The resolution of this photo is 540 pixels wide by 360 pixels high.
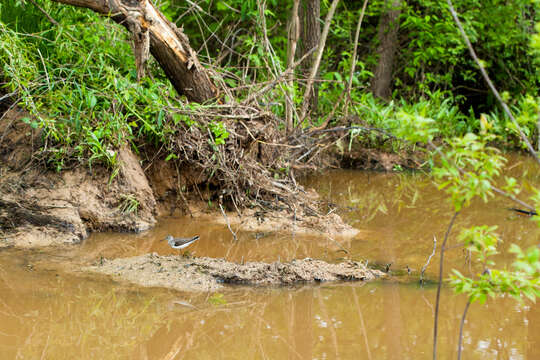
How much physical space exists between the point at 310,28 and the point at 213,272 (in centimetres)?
447

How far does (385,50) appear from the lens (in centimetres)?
928

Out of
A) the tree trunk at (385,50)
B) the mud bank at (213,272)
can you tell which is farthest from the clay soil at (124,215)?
the tree trunk at (385,50)

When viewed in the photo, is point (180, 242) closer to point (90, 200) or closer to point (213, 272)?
point (213, 272)

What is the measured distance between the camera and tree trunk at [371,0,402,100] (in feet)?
30.2

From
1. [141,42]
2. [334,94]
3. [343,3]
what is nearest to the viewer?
[141,42]

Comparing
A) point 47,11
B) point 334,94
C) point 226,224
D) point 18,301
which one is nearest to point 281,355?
point 18,301

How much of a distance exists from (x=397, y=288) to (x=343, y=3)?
6880 mm

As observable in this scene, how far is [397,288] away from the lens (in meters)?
3.50

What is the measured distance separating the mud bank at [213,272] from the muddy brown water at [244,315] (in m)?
0.10

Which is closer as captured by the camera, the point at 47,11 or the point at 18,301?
the point at 18,301

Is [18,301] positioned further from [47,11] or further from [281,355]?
[47,11]

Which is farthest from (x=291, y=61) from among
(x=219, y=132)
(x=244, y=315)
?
(x=244, y=315)

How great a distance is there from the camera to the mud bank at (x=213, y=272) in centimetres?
351

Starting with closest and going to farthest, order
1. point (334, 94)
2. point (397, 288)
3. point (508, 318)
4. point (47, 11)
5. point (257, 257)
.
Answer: point (508, 318) < point (397, 288) < point (257, 257) < point (47, 11) < point (334, 94)
